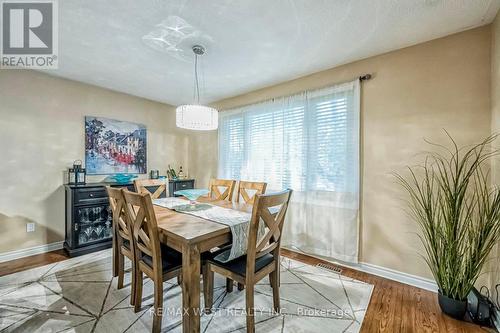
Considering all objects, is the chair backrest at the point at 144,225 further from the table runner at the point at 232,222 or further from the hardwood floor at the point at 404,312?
the hardwood floor at the point at 404,312

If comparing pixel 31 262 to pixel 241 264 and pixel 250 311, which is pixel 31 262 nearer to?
pixel 241 264

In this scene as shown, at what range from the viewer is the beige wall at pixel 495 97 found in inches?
69.2

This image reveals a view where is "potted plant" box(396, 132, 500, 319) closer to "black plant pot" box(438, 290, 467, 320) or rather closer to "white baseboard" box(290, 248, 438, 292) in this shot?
"black plant pot" box(438, 290, 467, 320)

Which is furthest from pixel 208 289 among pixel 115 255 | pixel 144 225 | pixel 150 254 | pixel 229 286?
pixel 115 255

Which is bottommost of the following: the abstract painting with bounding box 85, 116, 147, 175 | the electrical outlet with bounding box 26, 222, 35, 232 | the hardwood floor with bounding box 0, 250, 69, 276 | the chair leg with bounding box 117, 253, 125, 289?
the hardwood floor with bounding box 0, 250, 69, 276

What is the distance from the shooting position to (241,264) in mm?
1693

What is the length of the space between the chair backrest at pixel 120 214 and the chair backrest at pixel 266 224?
100 centimetres

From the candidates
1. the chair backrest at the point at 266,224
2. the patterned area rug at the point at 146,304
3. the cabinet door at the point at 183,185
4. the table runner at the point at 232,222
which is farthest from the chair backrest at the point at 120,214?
the cabinet door at the point at 183,185

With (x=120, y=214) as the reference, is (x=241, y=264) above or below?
below

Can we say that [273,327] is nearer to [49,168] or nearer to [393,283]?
[393,283]

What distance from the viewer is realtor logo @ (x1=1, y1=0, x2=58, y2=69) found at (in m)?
1.82

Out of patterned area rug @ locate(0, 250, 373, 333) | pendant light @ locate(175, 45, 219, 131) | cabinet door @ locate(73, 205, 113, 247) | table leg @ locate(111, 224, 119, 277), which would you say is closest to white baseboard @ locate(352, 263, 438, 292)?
patterned area rug @ locate(0, 250, 373, 333)

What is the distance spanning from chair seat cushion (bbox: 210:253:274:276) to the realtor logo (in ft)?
7.95

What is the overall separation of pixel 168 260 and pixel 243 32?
2106 mm
